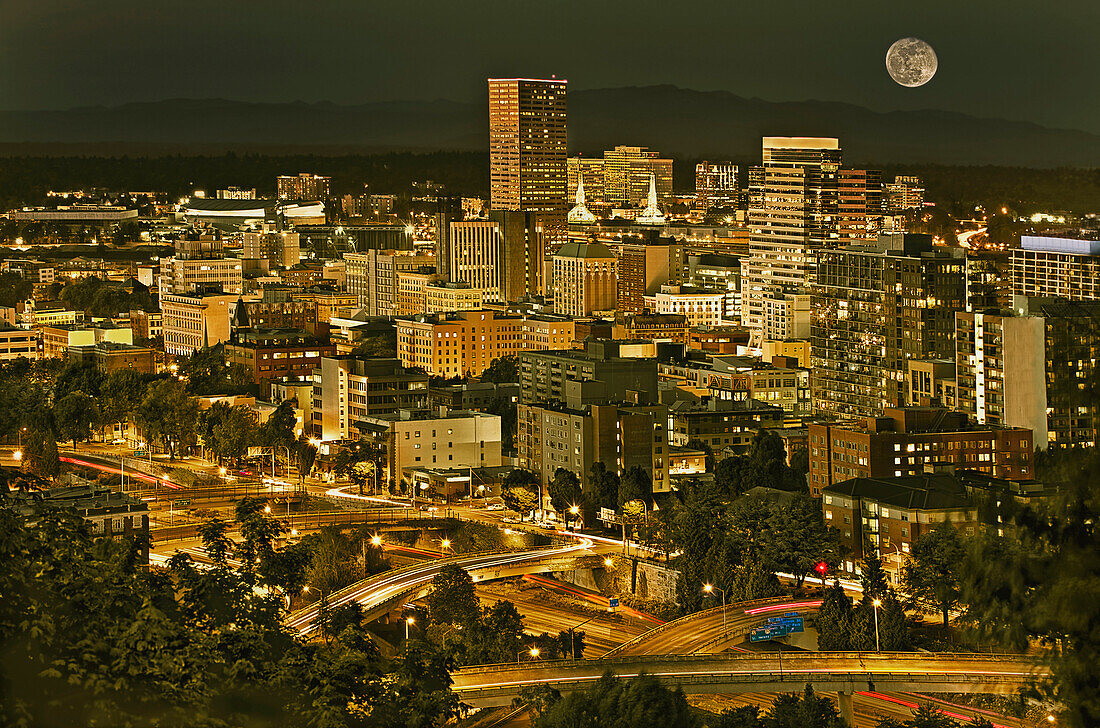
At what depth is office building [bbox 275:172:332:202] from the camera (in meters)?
96.4

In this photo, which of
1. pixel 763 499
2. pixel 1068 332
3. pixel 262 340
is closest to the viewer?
pixel 763 499

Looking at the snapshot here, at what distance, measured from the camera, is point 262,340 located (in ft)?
135

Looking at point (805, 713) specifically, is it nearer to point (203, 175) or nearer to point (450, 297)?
point (450, 297)

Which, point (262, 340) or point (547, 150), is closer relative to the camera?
point (262, 340)

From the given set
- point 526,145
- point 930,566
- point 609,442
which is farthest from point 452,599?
point 526,145

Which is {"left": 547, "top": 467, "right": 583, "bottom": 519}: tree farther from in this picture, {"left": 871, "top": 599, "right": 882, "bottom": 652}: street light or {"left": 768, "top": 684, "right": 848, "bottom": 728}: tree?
{"left": 768, "top": 684, "right": 848, "bottom": 728}: tree

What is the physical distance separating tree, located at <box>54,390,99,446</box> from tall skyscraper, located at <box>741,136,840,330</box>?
20591 mm

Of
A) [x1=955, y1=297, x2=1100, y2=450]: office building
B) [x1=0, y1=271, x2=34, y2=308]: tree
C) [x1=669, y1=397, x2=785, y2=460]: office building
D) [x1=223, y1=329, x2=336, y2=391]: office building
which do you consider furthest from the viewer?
[x1=0, y1=271, x2=34, y2=308]: tree

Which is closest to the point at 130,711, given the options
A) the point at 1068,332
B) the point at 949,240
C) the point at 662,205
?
the point at 1068,332

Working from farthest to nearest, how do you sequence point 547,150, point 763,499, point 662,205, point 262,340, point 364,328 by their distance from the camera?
1. point 662,205
2. point 547,150
3. point 364,328
4. point 262,340
5. point 763,499

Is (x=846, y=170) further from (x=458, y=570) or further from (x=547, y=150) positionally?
(x=458, y=570)

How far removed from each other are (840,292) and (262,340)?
1281cm

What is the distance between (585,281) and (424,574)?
106ft

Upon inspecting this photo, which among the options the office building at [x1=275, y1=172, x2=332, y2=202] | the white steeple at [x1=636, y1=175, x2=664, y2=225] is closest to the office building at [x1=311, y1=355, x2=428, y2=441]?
the white steeple at [x1=636, y1=175, x2=664, y2=225]
